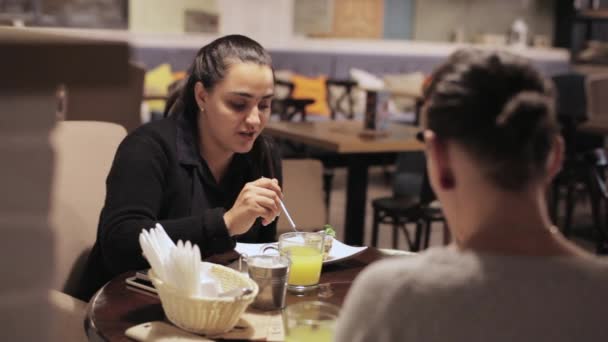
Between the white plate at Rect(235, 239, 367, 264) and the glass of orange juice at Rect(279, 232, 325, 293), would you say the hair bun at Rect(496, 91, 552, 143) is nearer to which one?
the glass of orange juice at Rect(279, 232, 325, 293)

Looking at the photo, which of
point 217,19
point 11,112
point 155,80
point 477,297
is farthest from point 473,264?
point 217,19

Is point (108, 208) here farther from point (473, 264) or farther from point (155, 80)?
point (155, 80)

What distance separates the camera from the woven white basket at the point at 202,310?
129cm

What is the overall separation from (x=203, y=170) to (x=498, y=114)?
1.27 meters

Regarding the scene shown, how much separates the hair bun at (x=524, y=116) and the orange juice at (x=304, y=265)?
0.84 meters

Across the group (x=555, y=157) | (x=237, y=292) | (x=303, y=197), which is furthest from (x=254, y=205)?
(x=303, y=197)

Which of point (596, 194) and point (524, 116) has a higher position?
point (524, 116)

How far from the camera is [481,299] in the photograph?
2.76 ft

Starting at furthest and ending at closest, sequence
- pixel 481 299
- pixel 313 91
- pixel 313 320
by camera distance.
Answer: pixel 313 91, pixel 313 320, pixel 481 299

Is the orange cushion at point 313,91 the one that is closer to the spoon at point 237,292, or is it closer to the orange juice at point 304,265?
the orange juice at point 304,265

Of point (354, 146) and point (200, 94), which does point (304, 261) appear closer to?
point (200, 94)

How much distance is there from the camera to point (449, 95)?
94cm

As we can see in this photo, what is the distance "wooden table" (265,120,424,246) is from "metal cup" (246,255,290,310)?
Result: 2.35 meters

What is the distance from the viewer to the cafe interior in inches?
13.4
